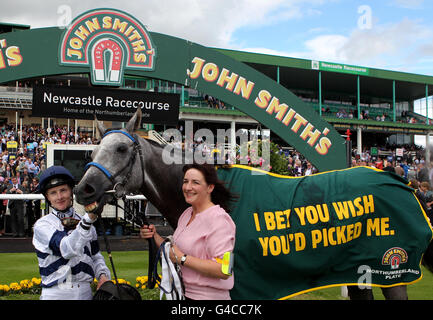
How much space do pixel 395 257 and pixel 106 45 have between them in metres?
4.16

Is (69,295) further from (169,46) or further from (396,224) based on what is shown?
(169,46)

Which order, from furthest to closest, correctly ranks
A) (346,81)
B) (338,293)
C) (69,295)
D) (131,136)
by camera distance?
1. (346,81)
2. (338,293)
3. (131,136)
4. (69,295)

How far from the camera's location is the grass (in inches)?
→ 195

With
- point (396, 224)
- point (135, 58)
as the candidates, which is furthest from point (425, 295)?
point (135, 58)

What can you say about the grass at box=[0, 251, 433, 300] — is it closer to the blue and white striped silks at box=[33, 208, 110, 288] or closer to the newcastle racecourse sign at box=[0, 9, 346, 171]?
the newcastle racecourse sign at box=[0, 9, 346, 171]

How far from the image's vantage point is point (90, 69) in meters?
5.18

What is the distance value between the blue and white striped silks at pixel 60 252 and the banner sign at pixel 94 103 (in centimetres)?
300

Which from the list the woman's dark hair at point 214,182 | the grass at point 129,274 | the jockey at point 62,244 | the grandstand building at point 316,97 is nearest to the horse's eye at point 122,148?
the jockey at point 62,244

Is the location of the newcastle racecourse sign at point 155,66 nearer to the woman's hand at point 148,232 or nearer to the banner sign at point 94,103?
the banner sign at point 94,103

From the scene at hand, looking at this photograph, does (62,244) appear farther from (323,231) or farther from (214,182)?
(323,231)

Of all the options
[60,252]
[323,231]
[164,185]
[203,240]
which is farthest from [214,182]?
[323,231]

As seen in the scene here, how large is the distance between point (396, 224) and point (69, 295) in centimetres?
255

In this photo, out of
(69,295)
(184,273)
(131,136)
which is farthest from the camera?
(131,136)

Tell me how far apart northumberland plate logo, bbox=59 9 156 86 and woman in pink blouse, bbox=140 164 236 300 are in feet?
11.2
